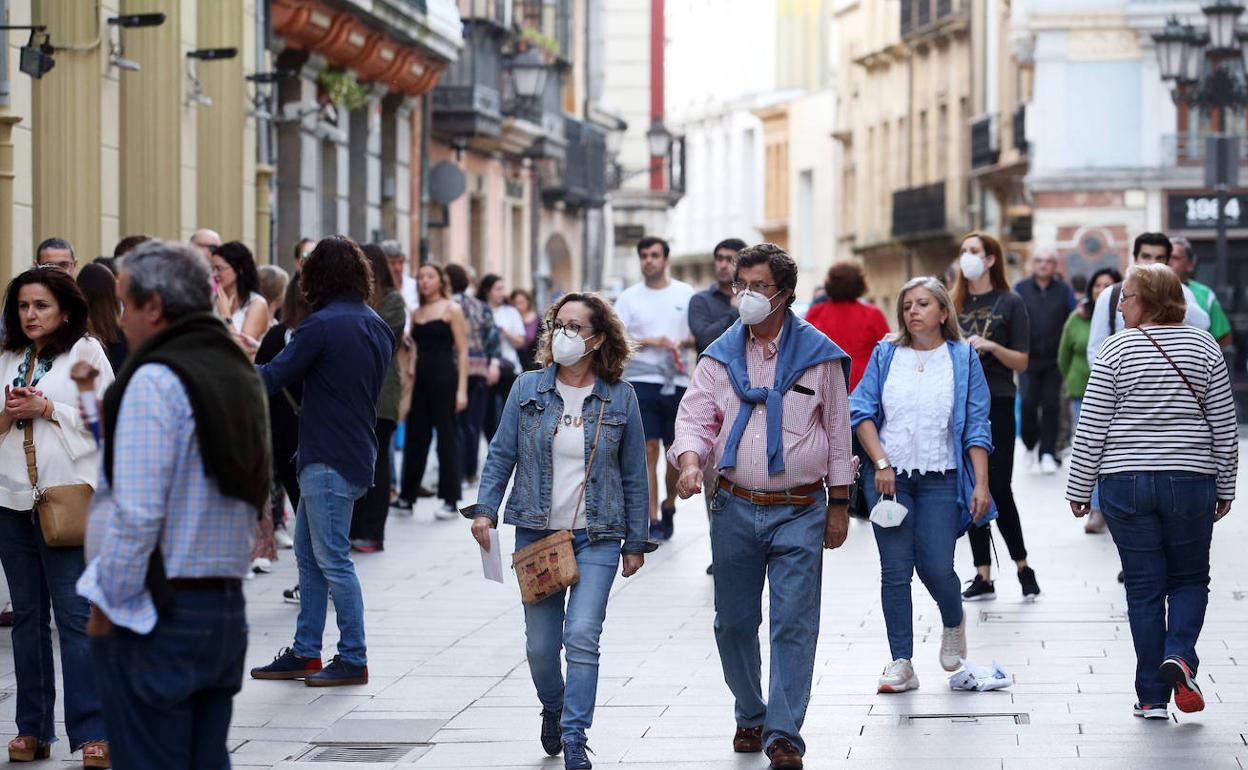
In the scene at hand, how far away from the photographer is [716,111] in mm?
93750

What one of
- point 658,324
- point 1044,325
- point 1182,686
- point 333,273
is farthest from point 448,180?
point 1182,686

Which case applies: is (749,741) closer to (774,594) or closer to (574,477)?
(774,594)

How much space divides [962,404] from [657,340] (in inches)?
219

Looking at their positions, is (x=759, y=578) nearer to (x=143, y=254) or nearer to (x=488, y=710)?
(x=488, y=710)

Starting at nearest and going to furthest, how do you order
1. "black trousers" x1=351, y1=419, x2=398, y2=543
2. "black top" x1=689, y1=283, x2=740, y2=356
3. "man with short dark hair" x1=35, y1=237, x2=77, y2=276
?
"man with short dark hair" x1=35, y1=237, x2=77, y2=276, "black top" x1=689, y1=283, x2=740, y2=356, "black trousers" x1=351, y1=419, x2=398, y2=543

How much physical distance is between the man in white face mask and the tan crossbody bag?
1.43 ft

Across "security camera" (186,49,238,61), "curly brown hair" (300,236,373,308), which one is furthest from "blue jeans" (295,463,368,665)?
A: "security camera" (186,49,238,61)

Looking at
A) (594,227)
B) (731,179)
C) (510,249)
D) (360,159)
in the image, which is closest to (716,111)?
(731,179)

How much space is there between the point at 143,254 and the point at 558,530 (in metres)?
2.75

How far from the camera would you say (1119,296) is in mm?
12133

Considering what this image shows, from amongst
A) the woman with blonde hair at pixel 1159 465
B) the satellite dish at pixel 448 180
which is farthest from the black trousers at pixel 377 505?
the satellite dish at pixel 448 180

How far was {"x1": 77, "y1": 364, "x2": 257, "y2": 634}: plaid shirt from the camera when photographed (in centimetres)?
588

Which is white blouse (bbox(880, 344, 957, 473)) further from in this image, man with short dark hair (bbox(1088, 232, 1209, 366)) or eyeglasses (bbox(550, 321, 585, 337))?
man with short dark hair (bbox(1088, 232, 1209, 366))

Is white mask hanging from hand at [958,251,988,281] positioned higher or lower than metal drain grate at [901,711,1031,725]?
higher
